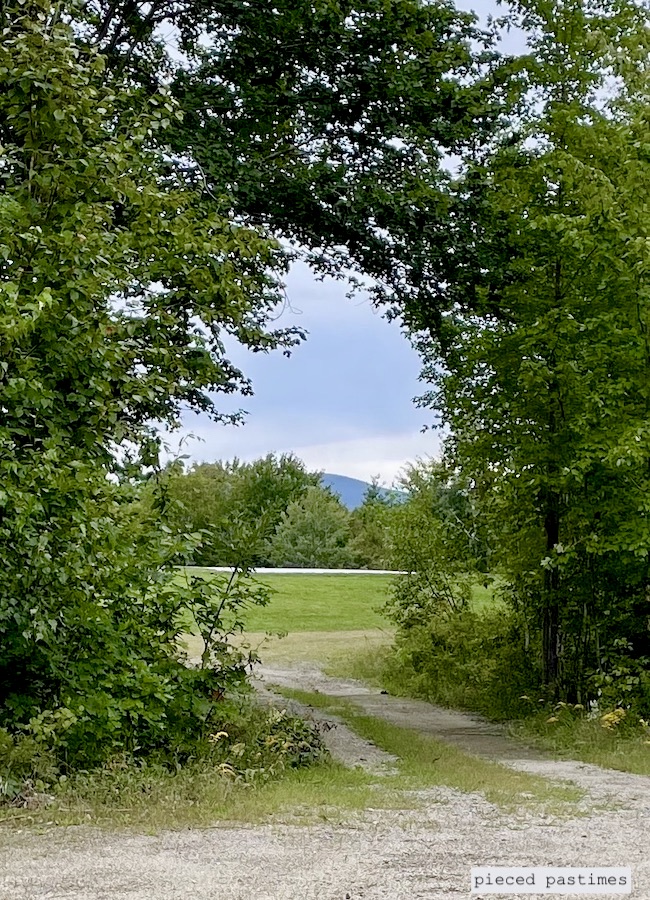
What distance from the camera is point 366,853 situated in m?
5.11

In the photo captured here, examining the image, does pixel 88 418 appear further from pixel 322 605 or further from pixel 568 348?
pixel 322 605

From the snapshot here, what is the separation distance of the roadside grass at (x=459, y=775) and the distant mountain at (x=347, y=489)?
2014 inches

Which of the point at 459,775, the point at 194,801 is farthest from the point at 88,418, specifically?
the point at 459,775

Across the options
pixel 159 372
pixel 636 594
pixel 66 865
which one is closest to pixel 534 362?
pixel 636 594

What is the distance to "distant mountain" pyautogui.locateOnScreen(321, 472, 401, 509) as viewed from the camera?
6306cm

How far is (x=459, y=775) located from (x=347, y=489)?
59197 millimetres

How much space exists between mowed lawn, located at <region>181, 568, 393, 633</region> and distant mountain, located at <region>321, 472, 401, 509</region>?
22.2m

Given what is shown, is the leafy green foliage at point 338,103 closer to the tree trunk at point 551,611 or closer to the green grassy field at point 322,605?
the tree trunk at point 551,611

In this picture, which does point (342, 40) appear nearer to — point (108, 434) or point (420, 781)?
point (108, 434)

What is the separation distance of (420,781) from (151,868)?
3.26 metres

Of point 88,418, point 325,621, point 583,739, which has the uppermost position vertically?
point 88,418

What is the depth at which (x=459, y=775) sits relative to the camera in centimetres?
793

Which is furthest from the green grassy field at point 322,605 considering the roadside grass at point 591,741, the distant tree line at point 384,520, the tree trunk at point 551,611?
the roadside grass at point 591,741

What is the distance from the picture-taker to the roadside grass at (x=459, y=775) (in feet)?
22.3
